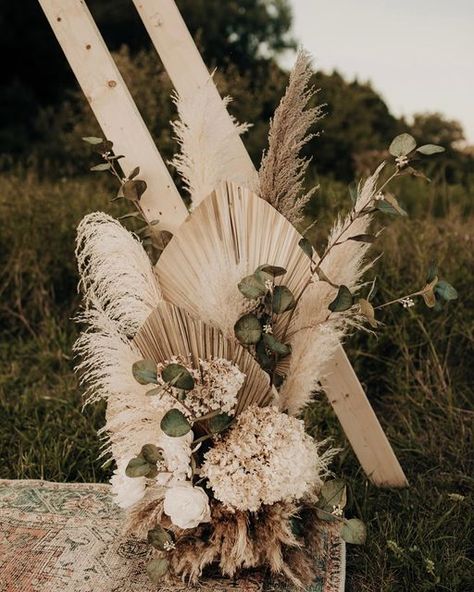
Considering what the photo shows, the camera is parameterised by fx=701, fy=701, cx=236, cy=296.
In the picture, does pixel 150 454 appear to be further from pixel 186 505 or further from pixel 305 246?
pixel 305 246

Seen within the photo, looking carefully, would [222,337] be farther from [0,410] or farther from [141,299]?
[0,410]

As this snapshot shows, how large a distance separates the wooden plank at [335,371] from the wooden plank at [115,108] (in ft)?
0.47


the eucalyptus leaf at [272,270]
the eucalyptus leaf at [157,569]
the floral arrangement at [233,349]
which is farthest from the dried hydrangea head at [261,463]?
the eucalyptus leaf at [272,270]

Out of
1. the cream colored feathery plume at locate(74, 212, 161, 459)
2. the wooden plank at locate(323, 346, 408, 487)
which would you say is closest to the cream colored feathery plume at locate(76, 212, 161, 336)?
the cream colored feathery plume at locate(74, 212, 161, 459)

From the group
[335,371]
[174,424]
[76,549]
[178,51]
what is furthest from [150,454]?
[178,51]

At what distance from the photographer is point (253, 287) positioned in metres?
1.52

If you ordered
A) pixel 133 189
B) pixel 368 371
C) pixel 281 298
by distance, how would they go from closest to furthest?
pixel 281 298 < pixel 133 189 < pixel 368 371

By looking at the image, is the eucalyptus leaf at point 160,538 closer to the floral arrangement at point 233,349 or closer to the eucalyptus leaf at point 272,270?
the floral arrangement at point 233,349

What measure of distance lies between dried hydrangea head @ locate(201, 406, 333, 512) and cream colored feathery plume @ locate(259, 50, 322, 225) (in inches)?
20.4

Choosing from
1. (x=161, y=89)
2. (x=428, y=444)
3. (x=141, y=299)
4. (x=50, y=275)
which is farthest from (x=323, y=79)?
(x=141, y=299)

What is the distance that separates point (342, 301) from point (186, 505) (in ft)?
1.84

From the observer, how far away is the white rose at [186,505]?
151 cm

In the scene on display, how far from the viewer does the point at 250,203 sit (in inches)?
63.3

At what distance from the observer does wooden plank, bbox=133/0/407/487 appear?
→ 1.84 m
